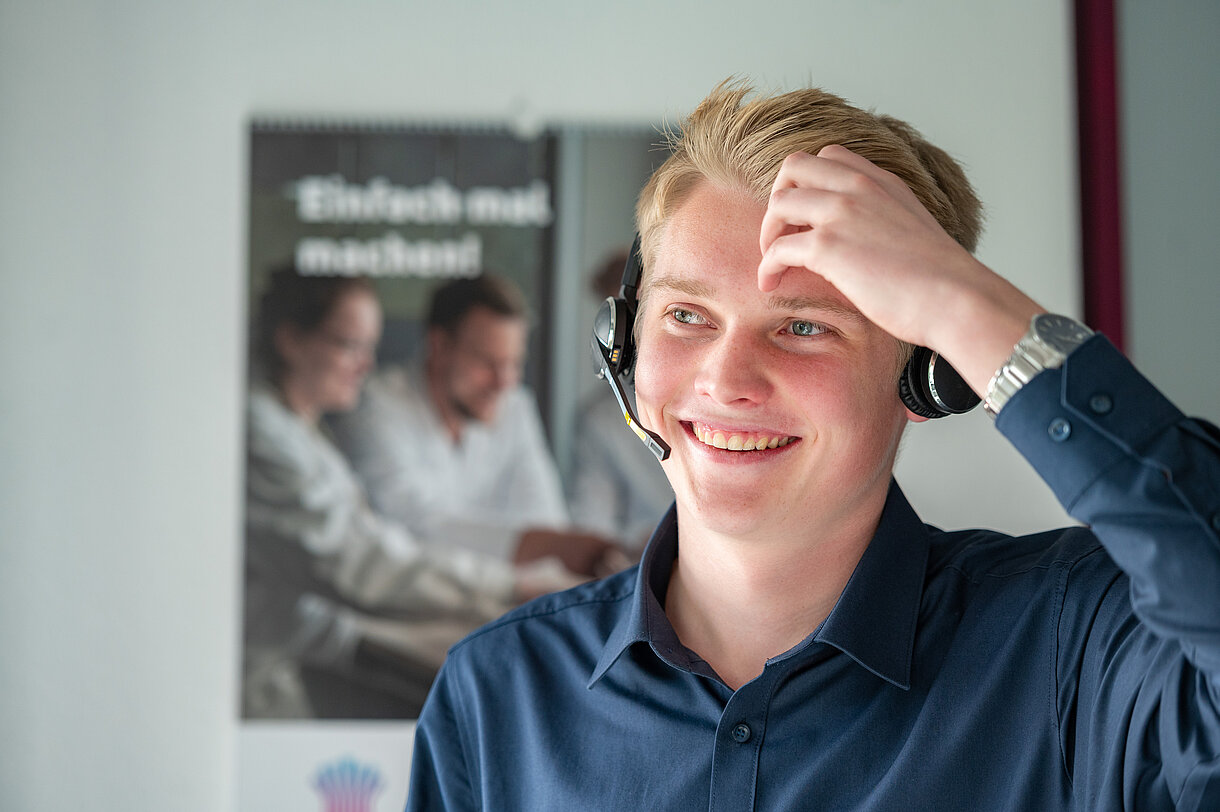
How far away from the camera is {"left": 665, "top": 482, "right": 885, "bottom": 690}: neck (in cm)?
121

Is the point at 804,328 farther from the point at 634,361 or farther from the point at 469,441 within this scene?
the point at 469,441

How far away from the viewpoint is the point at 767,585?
1.23 meters

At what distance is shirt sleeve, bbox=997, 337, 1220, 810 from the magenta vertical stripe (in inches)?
54.6

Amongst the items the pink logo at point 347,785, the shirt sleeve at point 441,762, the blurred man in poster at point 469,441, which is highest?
the blurred man in poster at point 469,441

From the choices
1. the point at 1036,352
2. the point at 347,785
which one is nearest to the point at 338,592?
the point at 347,785

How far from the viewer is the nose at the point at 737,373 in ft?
3.72

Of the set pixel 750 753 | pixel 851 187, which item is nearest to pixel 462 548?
pixel 750 753

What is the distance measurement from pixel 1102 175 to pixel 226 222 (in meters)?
1.91

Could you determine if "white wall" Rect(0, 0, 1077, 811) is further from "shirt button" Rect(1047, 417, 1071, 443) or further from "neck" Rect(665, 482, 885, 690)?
"shirt button" Rect(1047, 417, 1071, 443)

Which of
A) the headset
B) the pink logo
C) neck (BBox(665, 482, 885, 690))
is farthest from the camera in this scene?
the pink logo

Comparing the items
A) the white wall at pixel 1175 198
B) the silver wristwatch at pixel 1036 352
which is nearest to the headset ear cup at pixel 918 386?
the silver wristwatch at pixel 1036 352

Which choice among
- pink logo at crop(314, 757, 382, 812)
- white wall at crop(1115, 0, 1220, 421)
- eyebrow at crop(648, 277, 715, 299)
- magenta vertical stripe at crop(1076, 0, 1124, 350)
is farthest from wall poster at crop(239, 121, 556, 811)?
white wall at crop(1115, 0, 1220, 421)

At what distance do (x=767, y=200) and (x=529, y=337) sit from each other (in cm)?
101

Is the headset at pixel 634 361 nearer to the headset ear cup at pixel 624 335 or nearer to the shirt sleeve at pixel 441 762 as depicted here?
the headset ear cup at pixel 624 335
